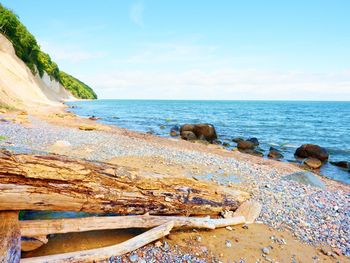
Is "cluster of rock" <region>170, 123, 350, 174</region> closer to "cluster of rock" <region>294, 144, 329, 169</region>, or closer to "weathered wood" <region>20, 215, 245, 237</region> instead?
"cluster of rock" <region>294, 144, 329, 169</region>

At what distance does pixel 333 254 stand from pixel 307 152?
1414 centimetres

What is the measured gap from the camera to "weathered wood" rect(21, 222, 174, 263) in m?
3.82

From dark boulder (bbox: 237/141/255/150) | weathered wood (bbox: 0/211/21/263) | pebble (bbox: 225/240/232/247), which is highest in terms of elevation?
weathered wood (bbox: 0/211/21/263)

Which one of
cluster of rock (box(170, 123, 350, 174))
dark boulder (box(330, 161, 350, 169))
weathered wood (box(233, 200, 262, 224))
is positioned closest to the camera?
weathered wood (box(233, 200, 262, 224))

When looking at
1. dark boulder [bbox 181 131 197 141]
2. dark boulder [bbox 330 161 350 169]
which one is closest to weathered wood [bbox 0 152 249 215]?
dark boulder [bbox 330 161 350 169]

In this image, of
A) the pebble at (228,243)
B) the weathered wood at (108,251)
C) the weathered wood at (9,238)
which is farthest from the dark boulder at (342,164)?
the weathered wood at (9,238)

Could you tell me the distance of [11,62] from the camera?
3966 cm

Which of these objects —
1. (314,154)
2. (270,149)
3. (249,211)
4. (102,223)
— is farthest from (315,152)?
(102,223)

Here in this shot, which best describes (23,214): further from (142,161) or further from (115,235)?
(142,161)

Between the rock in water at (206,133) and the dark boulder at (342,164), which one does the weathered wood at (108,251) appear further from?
the rock in water at (206,133)

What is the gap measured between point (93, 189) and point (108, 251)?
1.11 m

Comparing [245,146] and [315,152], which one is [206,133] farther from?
[315,152]

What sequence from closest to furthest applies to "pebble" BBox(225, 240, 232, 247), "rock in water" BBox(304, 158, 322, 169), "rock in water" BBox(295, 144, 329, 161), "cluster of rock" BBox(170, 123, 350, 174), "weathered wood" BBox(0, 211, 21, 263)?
"weathered wood" BBox(0, 211, 21, 263), "pebble" BBox(225, 240, 232, 247), "rock in water" BBox(304, 158, 322, 169), "cluster of rock" BBox(170, 123, 350, 174), "rock in water" BBox(295, 144, 329, 161)

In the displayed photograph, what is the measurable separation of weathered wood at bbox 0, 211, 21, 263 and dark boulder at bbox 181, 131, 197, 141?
19.1m
